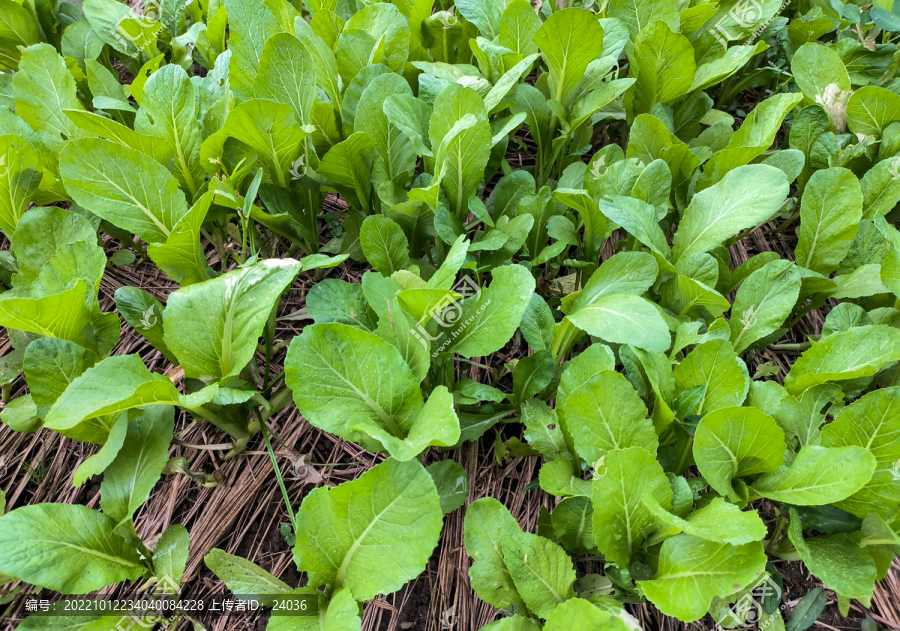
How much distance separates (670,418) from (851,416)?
0.97ft

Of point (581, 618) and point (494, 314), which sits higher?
point (494, 314)

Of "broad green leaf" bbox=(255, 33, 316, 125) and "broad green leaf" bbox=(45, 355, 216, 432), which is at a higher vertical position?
"broad green leaf" bbox=(255, 33, 316, 125)

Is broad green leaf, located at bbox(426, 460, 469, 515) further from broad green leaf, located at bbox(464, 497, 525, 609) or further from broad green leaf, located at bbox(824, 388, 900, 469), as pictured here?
broad green leaf, located at bbox(824, 388, 900, 469)

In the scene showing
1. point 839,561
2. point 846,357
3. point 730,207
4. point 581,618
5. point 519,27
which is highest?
point 519,27

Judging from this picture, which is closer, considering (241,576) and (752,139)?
(241,576)

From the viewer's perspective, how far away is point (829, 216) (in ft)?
4.05

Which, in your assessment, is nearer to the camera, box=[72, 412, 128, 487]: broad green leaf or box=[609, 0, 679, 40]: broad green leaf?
box=[72, 412, 128, 487]: broad green leaf

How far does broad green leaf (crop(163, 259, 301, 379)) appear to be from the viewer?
1.02 m

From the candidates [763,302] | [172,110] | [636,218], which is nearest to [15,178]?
[172,110]

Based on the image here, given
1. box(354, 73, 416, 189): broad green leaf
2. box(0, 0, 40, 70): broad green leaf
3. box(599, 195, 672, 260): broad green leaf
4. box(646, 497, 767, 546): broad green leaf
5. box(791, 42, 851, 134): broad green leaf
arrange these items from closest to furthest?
box(646, 497, 767, 546): broad green leaf < box(599, 195, 672, 260): broad green leaf < box(354, 73, 416, 189): broad green leaf < box(791, 42, 851, 134): broad green leaf < box(0, 0, 40, 70): broad green leaf

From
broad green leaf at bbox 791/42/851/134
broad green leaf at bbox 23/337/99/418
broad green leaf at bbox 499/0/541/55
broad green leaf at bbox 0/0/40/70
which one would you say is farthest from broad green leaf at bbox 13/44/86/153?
broad green leaf at bbox 791/42/851/134

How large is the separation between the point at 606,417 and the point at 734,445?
0.21 metres

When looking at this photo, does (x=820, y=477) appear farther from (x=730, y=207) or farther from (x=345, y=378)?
(x=345, y=378)

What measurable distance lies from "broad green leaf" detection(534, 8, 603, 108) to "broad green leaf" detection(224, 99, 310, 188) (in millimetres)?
579
